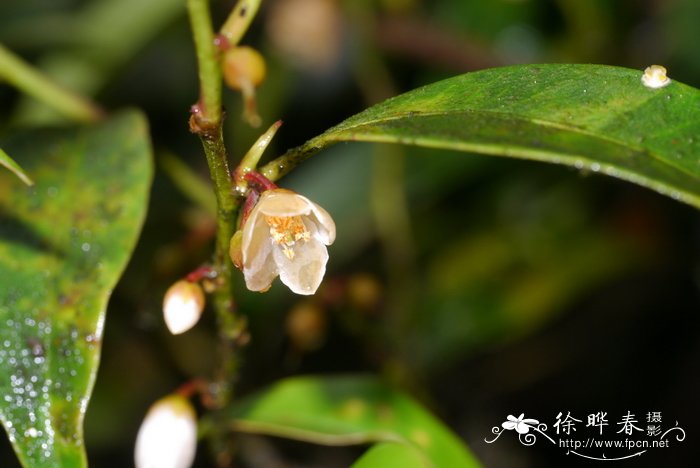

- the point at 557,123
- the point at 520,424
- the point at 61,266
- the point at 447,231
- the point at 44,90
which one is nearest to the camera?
the point at 557,123

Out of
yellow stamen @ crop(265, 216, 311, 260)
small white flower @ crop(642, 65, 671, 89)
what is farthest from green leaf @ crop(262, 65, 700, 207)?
yellow stamen @ crop(265, 216, 311, 260)

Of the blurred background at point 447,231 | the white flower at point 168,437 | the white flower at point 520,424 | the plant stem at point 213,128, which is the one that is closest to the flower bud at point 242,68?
the plant stem at point 213,128

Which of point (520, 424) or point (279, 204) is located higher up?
point (520, 424)

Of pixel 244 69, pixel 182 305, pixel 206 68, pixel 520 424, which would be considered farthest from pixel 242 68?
pixel 520 424

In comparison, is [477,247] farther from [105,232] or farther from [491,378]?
[105,232]

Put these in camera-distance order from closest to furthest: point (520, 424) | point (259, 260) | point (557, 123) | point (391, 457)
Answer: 1. point (557, 123)
2. point (259, 260)
3. point (391, 457)
4. point (520, 424)

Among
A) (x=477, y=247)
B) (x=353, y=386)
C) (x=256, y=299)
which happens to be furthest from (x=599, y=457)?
(x=256, y=299)

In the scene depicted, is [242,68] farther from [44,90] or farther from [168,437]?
[44,90]
